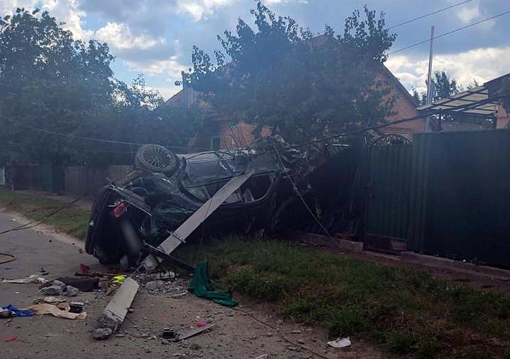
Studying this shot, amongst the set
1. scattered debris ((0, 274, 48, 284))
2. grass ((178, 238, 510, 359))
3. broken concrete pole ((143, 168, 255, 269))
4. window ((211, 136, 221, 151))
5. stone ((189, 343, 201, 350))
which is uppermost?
window ((211, 136, 221, 151))

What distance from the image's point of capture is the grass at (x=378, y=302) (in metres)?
5.43

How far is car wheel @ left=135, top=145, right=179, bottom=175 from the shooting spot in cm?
1177

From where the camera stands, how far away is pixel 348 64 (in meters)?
Answer: 14.5

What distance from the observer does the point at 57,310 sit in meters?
7.41

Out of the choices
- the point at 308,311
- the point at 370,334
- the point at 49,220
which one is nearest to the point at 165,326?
the point at 308,311

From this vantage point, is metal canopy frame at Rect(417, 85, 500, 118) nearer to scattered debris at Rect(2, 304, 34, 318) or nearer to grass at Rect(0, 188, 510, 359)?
grass at Rect(0, 188, 510, 359)

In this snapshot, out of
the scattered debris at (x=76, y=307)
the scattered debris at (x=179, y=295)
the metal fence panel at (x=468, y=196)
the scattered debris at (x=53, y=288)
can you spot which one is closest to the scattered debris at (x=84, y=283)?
the scattered debris at (x=53, y=288)

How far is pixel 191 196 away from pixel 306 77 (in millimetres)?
4874

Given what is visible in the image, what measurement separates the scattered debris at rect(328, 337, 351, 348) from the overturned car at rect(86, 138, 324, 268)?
15.0ft

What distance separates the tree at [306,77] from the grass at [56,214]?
250 inches

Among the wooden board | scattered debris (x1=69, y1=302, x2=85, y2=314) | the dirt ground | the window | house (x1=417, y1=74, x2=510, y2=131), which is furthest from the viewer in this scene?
the window

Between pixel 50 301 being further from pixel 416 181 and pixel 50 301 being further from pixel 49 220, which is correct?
pixel 49 220

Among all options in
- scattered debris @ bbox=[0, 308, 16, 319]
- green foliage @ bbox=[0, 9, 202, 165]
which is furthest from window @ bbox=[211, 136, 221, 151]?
scattered debris @ bbox=[0, 308, 16, 319]

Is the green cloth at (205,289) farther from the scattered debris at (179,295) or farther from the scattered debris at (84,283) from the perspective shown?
the scattered debris at (84,283)
